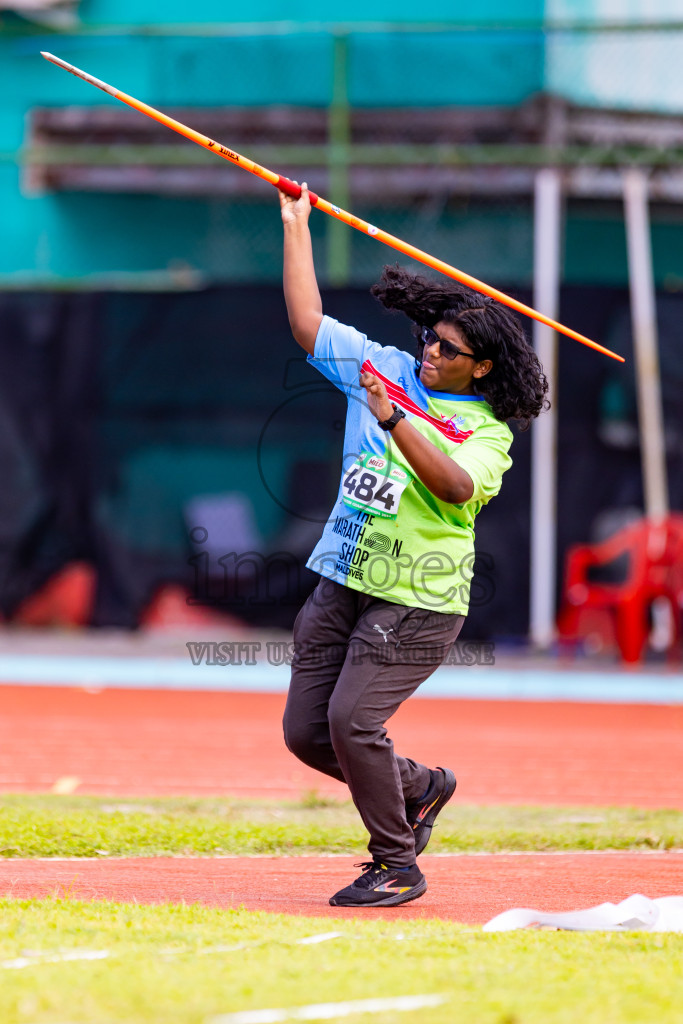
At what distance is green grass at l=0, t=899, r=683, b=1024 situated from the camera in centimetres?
304

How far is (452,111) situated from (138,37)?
3183mm

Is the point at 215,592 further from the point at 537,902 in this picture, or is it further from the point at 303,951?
the point at 303,951

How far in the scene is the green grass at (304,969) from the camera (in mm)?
3035

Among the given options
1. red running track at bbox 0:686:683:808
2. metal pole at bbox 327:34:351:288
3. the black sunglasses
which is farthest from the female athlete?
metal pole at bbox 327:34:351:288

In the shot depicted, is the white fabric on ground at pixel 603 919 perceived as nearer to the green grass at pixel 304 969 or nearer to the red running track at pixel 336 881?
the green grass at pixel 304 969

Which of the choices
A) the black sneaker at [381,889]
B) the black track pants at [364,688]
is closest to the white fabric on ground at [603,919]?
the black sneaker at [381,889]

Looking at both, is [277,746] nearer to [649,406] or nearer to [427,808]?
[427,808]

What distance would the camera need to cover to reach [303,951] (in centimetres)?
359

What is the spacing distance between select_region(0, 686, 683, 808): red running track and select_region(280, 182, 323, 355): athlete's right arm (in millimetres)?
3386

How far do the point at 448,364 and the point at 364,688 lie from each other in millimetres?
1070

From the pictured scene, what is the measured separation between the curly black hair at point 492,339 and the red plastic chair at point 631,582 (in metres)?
7.45

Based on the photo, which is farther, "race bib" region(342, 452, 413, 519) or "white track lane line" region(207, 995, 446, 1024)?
"race bib" region(342, 452, 413, 519)

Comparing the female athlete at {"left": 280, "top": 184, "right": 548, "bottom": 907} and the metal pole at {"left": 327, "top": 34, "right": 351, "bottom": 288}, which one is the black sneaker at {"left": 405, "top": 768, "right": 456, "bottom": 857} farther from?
the metal pole at {"left": 327, "top": 34, "right": 351, "bottom": 288}

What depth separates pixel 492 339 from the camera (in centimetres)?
453
